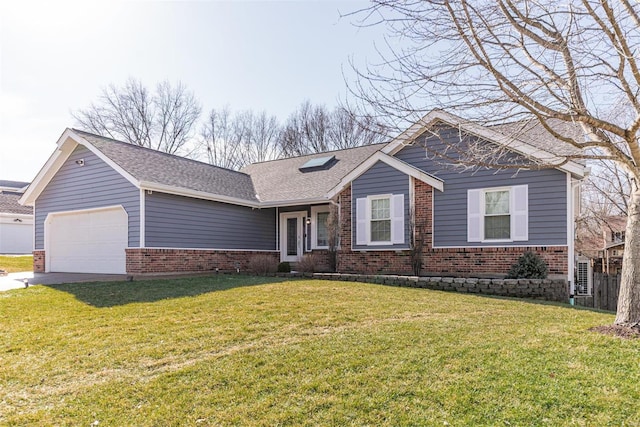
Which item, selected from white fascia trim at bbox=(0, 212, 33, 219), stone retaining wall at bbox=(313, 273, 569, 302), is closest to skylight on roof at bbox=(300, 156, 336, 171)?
stone retaining wall at bbox=(313, 273, 569, 302)

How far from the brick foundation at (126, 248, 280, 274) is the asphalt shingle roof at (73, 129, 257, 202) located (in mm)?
2105

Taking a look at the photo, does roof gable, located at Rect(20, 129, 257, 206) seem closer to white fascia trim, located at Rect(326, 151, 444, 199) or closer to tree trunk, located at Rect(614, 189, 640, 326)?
white fascia trim, located at Rect(326, 151, 444, 199)

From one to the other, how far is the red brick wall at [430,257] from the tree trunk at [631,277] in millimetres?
5145

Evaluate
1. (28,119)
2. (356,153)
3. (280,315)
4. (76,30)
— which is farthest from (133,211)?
(28,119)

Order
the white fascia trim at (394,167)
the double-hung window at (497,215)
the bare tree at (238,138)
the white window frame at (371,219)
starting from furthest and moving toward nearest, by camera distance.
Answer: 1. the bare tree at (238,138)
2. the white window frame at (371,219)
3. the white fascia trim at (394,167)
4. the double-hung window at (497,215)

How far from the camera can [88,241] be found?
46.6 ft

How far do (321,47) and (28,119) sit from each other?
18.2 meters

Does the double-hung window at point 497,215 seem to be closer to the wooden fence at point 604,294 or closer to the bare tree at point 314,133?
the wooden fence at point 604,294

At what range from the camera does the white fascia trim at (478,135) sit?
17.9ft

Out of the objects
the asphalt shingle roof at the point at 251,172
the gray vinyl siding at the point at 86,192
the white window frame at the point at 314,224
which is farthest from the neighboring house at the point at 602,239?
the gray vinyl siding at the point at 86,192

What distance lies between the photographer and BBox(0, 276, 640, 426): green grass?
11.4 ft

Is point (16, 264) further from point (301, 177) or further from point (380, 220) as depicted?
point (380, 220)

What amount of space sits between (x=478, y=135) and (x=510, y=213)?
5.32 m

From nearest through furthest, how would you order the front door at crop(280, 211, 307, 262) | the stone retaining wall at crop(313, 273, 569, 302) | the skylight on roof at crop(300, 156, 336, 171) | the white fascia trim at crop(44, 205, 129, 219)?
1. the stone retaining wall at crop(313, 273, 569, 302)
2. the white fascia trim at crop(44, 205, 129, 219)
3. the front door at crop(280, 211, 307, 262)
4. the skylight on roof at crop(300, 156, 336, 171)
